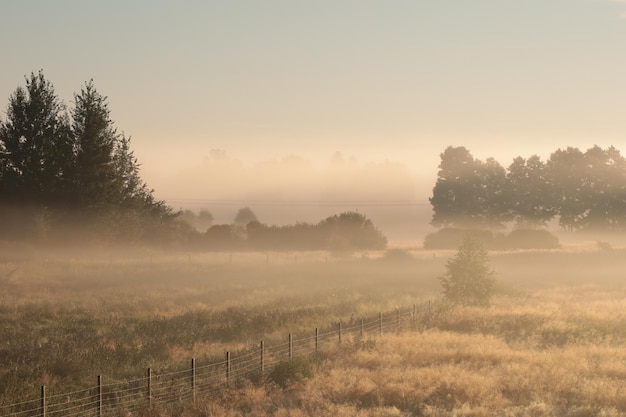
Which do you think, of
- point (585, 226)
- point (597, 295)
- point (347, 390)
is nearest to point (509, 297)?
point (597, 295)

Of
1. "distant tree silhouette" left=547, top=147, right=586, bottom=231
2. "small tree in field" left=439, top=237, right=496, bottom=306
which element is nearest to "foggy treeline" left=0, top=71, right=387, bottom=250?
Result: "small tree in field" left=439, top=237, right=496, bottom=306

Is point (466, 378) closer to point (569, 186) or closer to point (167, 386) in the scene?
point (167, 386)

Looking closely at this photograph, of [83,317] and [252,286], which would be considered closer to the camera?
[83,317]

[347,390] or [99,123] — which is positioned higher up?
[99,123]

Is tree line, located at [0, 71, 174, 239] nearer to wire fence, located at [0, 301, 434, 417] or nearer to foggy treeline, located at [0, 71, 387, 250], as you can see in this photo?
foggy treeline, located at [0, 71, 387, 250]

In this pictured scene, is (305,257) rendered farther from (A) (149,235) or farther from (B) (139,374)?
(B) (139,374)

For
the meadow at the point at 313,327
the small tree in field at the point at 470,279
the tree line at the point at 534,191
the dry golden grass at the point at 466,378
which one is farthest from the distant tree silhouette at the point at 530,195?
the dry golden grass at the point at 466,378

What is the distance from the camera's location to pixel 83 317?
3434 centimetres

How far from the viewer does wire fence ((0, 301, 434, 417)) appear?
677 inches

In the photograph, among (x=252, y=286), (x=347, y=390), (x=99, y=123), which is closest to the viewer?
(x=347, y=390)

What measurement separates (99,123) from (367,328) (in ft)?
133

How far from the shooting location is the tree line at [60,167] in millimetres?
59719

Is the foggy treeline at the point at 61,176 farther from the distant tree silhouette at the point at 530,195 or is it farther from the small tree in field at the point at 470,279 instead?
the distant tree silhouette at the point at 530,195

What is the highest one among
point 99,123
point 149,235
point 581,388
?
point 99,123
